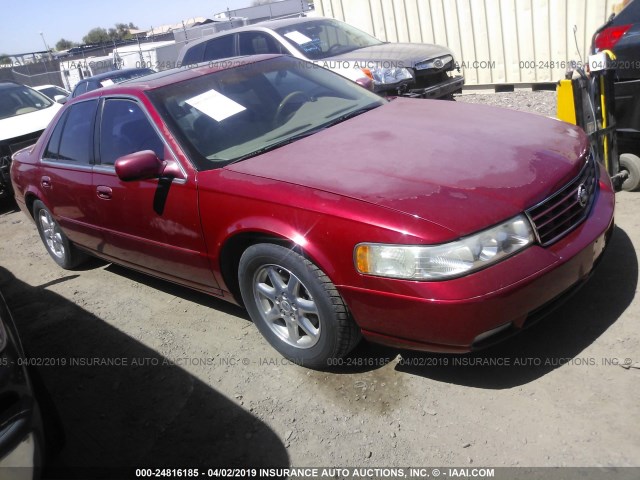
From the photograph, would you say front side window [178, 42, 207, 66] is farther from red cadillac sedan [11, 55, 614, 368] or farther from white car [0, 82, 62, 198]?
red cadillac sedan [11, 55, 614, 368]

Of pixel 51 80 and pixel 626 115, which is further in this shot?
pixel 51 80

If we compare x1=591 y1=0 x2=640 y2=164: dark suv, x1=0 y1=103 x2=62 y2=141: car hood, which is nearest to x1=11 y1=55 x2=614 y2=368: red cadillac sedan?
x1=591 y1=0 x2=640 y2=164: dark suv

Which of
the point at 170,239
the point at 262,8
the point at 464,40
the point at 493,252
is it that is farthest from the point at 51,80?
the point at 493,252

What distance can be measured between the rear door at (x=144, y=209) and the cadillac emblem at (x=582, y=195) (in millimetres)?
2023

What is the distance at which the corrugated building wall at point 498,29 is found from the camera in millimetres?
8577

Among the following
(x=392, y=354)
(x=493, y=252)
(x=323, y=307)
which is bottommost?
(x=392, y=354)

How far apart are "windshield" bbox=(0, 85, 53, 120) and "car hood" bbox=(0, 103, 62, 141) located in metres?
0.22

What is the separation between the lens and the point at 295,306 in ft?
10.5

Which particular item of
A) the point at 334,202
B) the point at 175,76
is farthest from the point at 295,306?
the point at 175,76

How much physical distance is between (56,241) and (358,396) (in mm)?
3669

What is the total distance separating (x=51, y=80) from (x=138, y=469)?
2538 centimetres

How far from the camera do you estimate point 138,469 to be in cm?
288

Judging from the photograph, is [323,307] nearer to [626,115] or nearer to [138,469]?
[138,469]

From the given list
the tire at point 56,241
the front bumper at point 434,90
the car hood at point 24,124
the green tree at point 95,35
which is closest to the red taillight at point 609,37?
the front bumper at point 434,90
